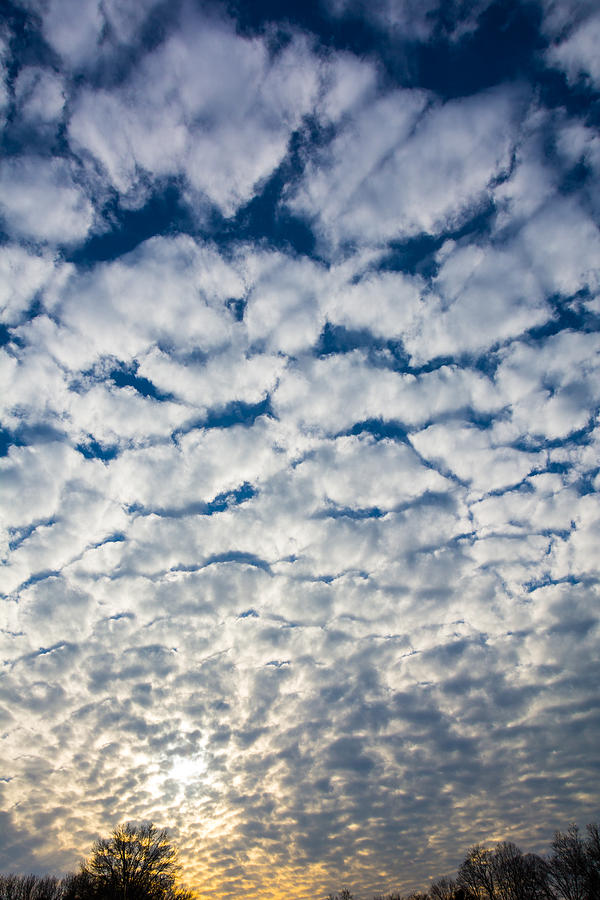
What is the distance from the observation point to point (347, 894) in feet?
359

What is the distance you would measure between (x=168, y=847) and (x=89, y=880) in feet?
68.3

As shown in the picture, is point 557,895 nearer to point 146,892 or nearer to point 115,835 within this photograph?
point 146,892

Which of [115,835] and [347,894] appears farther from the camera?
[347,894]

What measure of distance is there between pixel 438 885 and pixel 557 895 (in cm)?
3557

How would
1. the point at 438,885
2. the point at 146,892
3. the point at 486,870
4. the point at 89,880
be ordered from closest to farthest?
the point at 146,892
the point at 89,880
the point at 486,870
the point at 438,885

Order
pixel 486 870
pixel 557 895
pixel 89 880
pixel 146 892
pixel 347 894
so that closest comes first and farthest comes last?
pixel 146 892 < pixel 89 880 < pixel 557 895 < pixel 486 870 < pixel 347 894

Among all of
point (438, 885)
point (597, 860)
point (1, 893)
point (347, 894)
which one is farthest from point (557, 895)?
point (1, 893)

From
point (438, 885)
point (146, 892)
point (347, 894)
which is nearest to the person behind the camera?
point (146, 892)

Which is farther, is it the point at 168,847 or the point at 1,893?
the point at 1,893

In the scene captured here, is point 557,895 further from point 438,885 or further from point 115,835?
point 115,835

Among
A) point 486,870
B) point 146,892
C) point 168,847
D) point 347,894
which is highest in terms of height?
point 168,847

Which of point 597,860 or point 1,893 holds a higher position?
point 1,893

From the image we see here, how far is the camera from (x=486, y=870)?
8075 centimetres

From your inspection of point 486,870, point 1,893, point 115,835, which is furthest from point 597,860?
point 1,893
